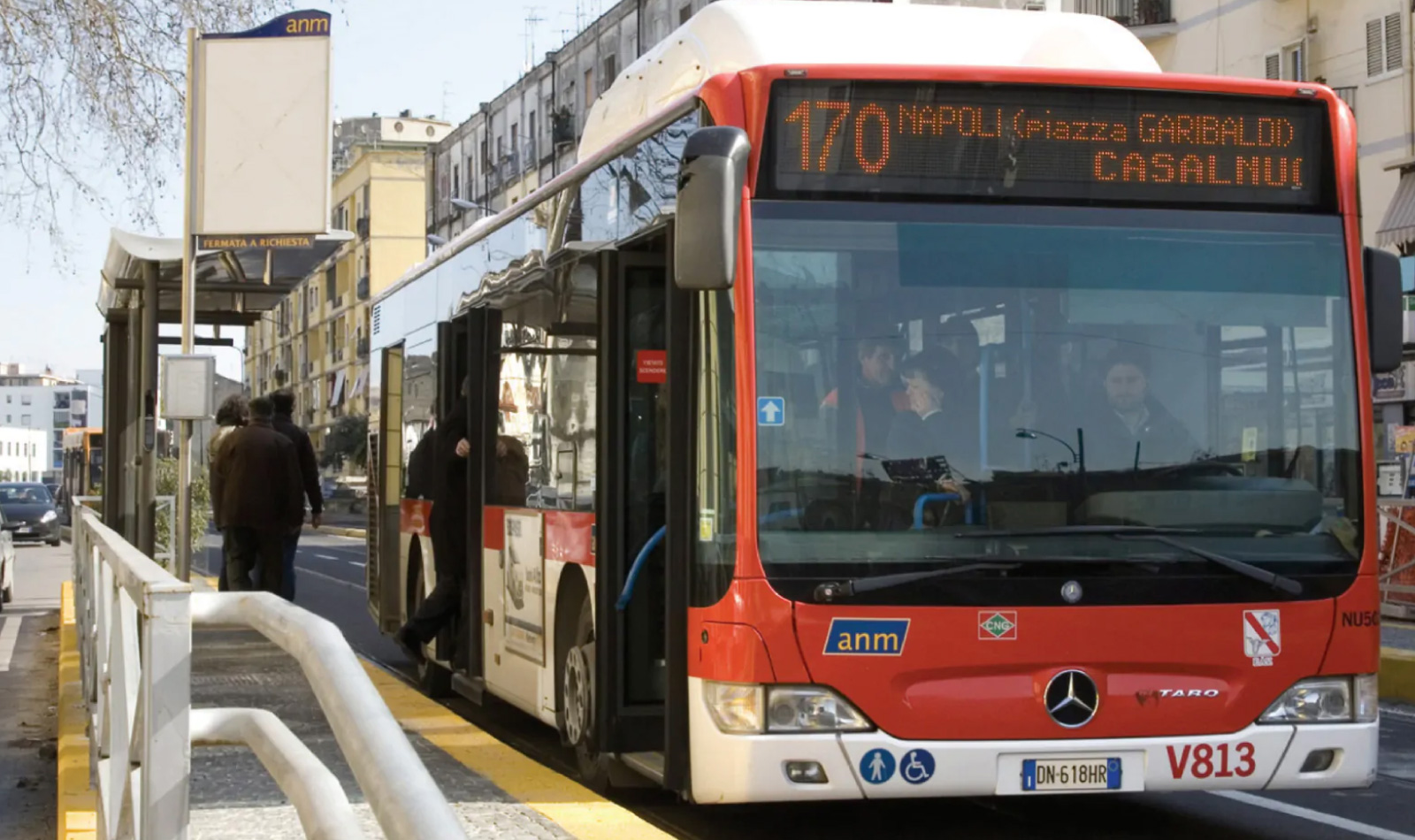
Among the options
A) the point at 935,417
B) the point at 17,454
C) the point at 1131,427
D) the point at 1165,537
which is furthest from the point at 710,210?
the point at 17,454

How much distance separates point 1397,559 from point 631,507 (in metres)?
12.6

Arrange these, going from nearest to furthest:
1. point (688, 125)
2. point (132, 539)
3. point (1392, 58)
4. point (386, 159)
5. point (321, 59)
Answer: point (688, 125), point (321, 59), point (132, 539), point (1392, 58), point (386, 159)

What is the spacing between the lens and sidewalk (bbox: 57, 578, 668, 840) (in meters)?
3.92

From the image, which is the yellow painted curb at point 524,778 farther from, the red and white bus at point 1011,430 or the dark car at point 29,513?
the dark car at point 29,513

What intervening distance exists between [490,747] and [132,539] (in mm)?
10304

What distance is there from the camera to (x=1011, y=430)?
6656 mm

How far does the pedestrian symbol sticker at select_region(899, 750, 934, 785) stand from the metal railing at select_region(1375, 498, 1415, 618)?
42.3ft

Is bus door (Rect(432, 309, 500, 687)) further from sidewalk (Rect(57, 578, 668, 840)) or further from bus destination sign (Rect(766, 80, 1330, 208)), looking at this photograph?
bus destination sign (Rect(766, 80, 1330, 208))

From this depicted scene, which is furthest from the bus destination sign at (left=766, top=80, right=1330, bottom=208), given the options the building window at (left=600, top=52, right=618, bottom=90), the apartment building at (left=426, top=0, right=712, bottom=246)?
the building window at (left=600, top=52, right=618, bottom=90)

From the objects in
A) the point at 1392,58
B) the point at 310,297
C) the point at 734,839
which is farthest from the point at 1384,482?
the point at 310,297

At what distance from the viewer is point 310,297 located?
10056 centimetres

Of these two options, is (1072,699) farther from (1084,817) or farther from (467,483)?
(467,483)

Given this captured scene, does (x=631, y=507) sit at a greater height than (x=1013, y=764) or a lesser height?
greater

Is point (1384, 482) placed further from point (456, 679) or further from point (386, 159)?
point (386, 159)
